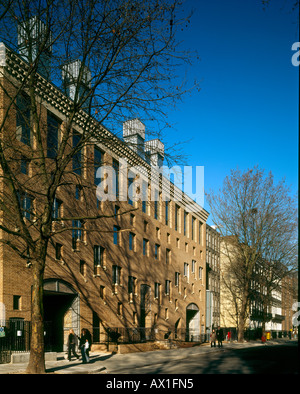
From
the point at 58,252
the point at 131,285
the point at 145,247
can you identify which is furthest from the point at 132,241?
the point at 58,252

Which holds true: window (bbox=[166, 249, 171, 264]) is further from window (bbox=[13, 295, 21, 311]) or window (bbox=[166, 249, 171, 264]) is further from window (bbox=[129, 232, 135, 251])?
window (bbox=[13, 295, 21, 311])

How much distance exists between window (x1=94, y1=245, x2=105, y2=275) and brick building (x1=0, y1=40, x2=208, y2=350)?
76 millimetres

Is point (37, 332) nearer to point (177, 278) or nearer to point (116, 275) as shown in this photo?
point (116, 275)

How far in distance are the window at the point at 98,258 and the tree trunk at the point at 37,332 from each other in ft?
55.1

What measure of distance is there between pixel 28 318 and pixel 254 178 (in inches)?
1143

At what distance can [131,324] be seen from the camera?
123 feet

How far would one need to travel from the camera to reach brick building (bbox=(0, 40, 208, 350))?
21891mm

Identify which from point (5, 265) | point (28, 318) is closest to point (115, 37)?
point (5, 265)

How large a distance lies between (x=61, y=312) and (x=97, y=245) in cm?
562

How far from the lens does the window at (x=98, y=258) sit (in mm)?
32834

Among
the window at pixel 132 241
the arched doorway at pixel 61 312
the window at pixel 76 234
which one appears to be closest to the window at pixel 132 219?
the window at pixel 132 241

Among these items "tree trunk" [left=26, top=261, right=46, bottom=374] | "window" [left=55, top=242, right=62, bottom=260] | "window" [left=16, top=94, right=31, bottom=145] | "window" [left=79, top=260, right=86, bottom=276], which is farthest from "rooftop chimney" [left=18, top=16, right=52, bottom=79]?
"window" [left=79, top=260, right=86, bottom=276]

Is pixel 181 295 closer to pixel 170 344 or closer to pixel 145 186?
pixel 170 344

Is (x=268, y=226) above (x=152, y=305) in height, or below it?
above
